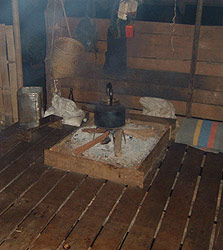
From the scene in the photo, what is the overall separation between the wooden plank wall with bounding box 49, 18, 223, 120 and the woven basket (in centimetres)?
53

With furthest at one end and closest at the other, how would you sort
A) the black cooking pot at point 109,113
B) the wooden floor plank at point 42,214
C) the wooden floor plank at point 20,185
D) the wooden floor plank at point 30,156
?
the black cooking pot at point 109,113, the wooden floor plank at point 30,156, the wooden floor plank at point 20,185, the wooden floor plank at point 42,214

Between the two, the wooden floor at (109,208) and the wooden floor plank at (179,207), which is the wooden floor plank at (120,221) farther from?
the wooden floor plank at (179,207)

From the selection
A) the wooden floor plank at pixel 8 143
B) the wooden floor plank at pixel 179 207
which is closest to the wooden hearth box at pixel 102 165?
the wooden floor plank at pixel 179 207

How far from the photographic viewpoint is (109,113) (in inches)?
202

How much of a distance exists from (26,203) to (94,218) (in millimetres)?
938

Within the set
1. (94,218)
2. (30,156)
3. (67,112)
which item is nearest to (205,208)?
(94,218)

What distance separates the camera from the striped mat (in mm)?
5949

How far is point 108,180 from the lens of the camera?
16.2ft

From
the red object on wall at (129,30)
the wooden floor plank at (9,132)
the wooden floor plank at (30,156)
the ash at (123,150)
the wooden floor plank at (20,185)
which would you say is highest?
the red object on wall at (129,30)

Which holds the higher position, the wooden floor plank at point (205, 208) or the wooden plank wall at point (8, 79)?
the wooden plank wall at point (8, 79)

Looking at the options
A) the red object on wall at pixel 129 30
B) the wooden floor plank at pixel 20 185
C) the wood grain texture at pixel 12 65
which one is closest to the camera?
the wooden floor plank at pixel 20 185

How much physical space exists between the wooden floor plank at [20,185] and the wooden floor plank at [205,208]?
2.25 metres

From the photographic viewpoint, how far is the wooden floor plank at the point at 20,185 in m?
4.39

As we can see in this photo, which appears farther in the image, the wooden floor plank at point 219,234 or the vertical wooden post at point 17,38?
the vertical wooden post at point 17,38
